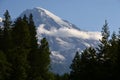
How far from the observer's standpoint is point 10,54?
72.1 m

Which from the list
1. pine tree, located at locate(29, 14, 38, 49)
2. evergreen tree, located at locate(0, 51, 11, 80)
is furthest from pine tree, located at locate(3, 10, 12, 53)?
evergreen tree, located at locate(0, 51, 11, 80)

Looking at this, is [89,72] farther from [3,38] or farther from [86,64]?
[3,38]

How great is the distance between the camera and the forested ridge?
2655 inches

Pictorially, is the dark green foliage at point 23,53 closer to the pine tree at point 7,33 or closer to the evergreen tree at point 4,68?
the pine tree at point 7,33

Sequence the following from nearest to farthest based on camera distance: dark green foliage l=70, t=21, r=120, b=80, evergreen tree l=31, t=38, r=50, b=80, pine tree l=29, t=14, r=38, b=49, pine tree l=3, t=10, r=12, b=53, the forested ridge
→ 1. dark green foliage l=70, t=21, r=120, b=80
2. the forested ridge
3. evergreen tree l=31, t=38, r=50, b=80
4. pine tree l=3, t=10, r=12, b=53
5. pine tree l=29, t=14, r=38, b=49

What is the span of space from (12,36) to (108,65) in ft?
71.7

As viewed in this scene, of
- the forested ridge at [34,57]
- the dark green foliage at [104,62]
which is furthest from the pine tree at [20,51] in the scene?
the dark green foliage at [104,62]

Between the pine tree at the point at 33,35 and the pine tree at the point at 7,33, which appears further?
the pine tree at the point at 33,35

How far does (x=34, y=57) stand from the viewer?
7850 centimetres

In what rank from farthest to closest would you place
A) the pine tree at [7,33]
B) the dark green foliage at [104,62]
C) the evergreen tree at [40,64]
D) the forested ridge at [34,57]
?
the pine tree at [7,33], the evergreen tree at [40,64], the forested ridge at [34,57], the dark green foliage at [104,62]

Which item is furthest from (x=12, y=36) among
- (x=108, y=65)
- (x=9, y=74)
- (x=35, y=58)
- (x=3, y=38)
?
(x=108, y=65)

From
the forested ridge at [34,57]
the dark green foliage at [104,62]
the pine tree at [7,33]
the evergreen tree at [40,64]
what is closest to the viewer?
the dark green foliage at [104,62]

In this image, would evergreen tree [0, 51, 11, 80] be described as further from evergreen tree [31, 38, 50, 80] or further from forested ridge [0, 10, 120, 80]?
evergreen tree [31, 38, 50, 80]

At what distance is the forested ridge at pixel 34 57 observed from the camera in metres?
67.4
